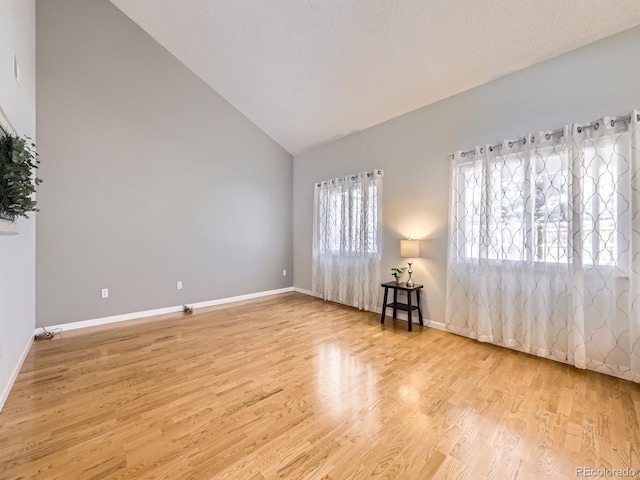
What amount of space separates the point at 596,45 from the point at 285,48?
3156 mm

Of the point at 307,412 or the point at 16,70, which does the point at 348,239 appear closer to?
the point at 307,412

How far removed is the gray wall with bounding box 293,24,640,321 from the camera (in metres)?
2.41

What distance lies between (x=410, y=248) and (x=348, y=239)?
129cm

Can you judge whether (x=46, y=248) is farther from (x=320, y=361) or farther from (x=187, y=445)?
(x=320, y=361)

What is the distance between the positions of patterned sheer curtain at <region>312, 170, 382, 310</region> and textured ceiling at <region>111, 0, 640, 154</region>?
1.02 meters

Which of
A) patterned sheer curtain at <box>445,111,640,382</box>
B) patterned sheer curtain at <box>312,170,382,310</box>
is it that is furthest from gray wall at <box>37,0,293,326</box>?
patterned sheer curtain at <box>445,111,640,382</box>

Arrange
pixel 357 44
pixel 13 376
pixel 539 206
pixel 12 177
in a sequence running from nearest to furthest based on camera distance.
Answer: pixel 12 177 < pixel 13 376 < pixel 539 206 < pixel 357 44

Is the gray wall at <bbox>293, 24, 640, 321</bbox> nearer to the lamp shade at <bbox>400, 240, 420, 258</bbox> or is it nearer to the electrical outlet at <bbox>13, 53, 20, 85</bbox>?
the lamp shade at <bbox>400, 240, 420, 258</bbox>

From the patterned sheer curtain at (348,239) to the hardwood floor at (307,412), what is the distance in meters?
1.42

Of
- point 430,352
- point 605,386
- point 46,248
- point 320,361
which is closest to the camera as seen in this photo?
point 605,386

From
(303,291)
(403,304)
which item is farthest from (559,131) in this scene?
(303,291)

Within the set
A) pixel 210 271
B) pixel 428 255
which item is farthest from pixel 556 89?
pixel 210 271

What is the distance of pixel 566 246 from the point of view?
2568 mm

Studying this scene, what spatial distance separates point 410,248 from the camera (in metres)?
3.62
